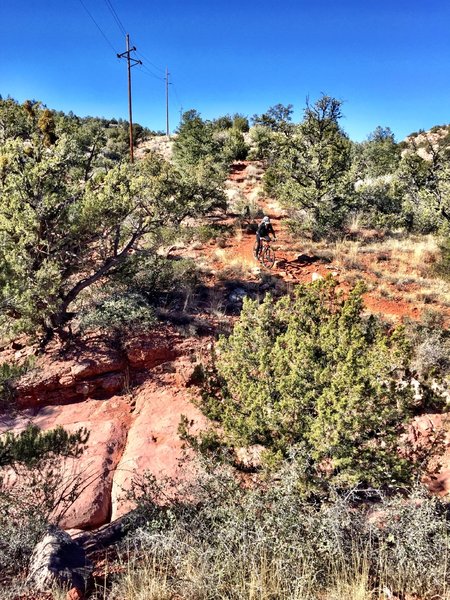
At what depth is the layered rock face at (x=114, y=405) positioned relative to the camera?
6.71m

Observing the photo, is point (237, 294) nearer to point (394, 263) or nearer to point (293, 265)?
point (293, 265)

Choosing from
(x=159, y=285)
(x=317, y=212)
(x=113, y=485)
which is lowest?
(x=113, y=485)

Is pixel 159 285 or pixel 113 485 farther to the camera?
pixel 159 285

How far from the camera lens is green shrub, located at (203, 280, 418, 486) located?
4395 millimetres

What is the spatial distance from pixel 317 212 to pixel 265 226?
412cm

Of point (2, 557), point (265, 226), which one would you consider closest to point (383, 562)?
point (2, 557)

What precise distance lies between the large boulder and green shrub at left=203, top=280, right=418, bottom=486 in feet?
7.61

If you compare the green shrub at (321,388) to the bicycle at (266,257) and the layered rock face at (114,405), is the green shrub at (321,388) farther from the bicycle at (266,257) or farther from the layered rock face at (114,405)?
the bicycle at (266,257)

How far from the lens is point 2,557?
4.02 meters

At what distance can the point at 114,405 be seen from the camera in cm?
859

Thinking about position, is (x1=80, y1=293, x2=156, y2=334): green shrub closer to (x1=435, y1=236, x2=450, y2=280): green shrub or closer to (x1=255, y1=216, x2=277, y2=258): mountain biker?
(x1=255, y1=216, x2=277, y2=258): mountain biker

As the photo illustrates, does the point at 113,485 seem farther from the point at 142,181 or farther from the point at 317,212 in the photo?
Result: the point at 317,212

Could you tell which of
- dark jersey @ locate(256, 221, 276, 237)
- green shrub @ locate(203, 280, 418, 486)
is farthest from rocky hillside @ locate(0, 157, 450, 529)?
green shrub @ locate(203, 280, 418, 486)

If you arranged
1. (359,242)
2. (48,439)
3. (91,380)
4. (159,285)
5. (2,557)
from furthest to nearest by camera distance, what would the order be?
(359,242)
(159,285)
(91,380)
(48,439)
(2,557)
